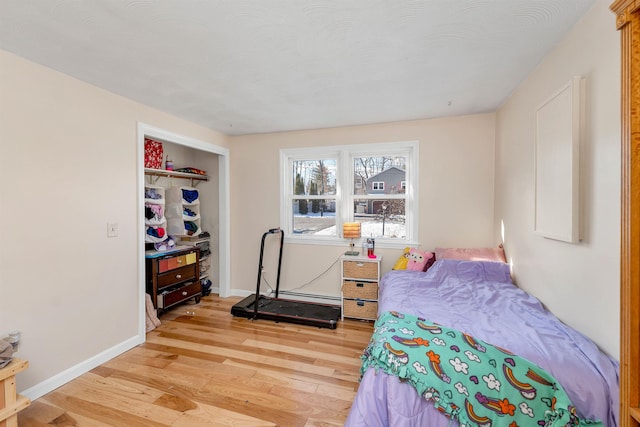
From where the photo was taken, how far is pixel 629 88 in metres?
0.78

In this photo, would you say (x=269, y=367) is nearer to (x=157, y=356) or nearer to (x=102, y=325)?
(x=157, y=356)

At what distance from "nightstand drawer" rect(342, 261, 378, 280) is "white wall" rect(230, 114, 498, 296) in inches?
13.0

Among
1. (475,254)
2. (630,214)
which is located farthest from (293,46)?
(475,254)

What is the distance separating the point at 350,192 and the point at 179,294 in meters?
2.50

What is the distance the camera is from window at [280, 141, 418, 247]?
11.5ft

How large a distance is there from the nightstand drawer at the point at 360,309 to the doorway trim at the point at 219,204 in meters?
1.87

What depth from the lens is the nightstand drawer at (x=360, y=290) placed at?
10.5 ft

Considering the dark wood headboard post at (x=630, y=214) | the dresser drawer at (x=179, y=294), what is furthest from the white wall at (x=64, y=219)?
the dark wood headboard post at (x=630, y=214)

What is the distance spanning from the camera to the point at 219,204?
4125 millimetres

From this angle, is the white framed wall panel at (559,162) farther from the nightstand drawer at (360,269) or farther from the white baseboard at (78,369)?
the white baseboard at (78,369)

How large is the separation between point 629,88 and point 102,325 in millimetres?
3496

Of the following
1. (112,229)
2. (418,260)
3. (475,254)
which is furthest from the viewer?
(418,260)

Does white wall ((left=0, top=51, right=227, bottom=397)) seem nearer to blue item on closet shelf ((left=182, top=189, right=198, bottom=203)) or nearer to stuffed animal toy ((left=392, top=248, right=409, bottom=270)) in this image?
blue item on closet shelf ((left=182, top=189, right=198, bottom=203))

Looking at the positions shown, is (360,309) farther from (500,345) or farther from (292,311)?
(500,345)
